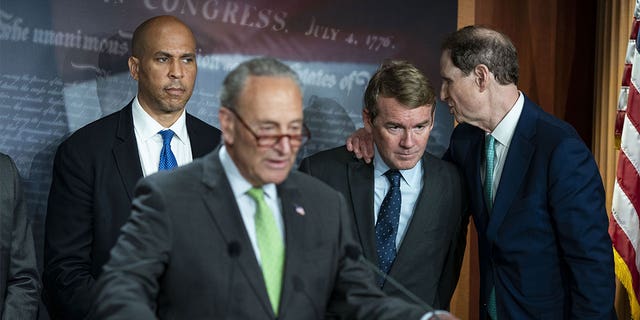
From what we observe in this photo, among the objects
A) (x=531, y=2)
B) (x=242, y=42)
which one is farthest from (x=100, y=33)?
(x=531, y=2)

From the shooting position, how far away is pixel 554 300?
3.70m

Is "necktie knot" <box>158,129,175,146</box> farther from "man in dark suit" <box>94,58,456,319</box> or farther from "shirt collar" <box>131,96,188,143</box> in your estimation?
"man in dark suit" <box>94,58,456,319</box>

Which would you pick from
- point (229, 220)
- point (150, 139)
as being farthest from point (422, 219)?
point (229, 220)

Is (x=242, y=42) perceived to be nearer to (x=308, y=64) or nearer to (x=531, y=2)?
(x=308, y=64)

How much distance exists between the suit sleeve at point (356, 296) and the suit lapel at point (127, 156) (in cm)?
131

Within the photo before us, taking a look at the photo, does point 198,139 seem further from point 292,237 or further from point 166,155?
point 292,237

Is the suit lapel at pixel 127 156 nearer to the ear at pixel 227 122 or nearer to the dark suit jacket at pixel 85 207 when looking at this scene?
the dark suit jacket at pixel 85 207

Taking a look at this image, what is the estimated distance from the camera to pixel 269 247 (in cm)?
246

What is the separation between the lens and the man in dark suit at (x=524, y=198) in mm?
3609

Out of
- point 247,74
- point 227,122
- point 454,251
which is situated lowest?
point 454,251

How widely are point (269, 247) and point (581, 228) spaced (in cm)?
156

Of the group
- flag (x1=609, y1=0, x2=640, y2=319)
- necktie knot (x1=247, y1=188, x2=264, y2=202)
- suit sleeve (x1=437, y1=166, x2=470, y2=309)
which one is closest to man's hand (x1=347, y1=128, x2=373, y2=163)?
suit sleeve (x1=437, y1=166, x2=470, y2=309)

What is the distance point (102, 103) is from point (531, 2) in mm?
2499

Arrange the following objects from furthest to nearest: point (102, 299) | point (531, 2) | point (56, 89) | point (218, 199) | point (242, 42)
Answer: point (531, 2) < point (242, 42) < point (56, 89) < point (218, 199) < point (102, 299)
